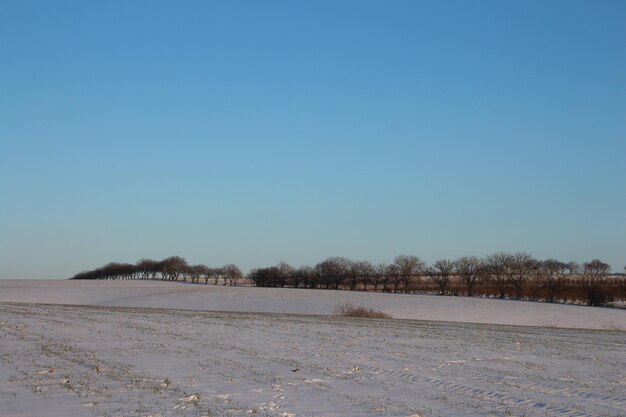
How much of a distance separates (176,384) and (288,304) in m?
55.0

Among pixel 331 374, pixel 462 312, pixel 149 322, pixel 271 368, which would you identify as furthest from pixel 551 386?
pixel 462 312

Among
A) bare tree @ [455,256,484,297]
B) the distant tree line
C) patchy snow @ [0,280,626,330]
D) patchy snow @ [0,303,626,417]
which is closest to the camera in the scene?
patchy snow @ [0,303,626,417]

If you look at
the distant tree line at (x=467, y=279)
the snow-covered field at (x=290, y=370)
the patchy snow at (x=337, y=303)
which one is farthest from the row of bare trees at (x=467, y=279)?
the snow-covered field at (x=290, y=370)

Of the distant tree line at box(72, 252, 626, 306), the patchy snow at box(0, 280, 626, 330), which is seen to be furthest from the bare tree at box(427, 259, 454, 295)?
the patchy snow at box(0, 280, 626, 330)

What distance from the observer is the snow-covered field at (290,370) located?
12.7 metres

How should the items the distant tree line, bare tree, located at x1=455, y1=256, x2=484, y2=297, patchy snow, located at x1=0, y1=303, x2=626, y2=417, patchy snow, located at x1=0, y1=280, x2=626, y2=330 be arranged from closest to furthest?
1. patchy snow, located at x1=0, y1=303, x2=626, y2=417
2. patchy snow, located at x1=0, y1=280, x2=626, y2=330
3. the distant tree line
4. bare tree, located at x1=455, y1=256, x2=484, y2=297

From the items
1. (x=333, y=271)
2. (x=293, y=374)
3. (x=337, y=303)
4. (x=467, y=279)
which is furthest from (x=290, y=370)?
(x=333, y=271)

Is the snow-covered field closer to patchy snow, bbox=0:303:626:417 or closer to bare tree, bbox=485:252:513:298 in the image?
patchy snow, bbox=0:303:626:417

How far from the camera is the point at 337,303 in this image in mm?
68375

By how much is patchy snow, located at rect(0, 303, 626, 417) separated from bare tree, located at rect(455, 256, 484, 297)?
109031 mm

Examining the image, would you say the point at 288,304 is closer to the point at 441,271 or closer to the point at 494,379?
the point at 494,379

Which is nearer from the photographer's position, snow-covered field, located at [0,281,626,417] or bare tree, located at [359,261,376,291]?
snow-covered field, located at [0,281,626,417]

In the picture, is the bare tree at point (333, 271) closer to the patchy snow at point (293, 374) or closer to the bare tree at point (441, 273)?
the bare tree at point (441, 273)

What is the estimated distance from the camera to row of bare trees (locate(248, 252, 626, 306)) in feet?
338
